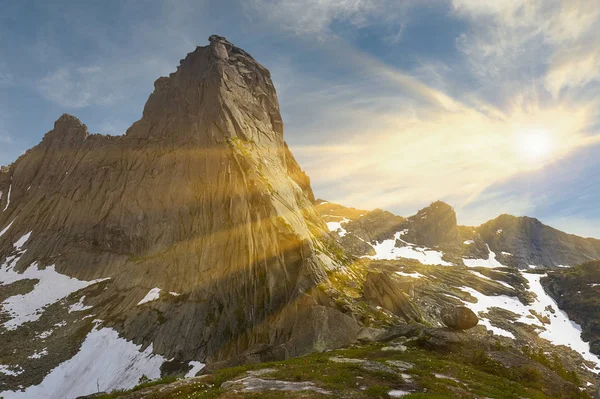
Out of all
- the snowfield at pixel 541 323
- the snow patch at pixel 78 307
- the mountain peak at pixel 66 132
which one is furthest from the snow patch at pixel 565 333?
the mountain peak at pixel 66 132

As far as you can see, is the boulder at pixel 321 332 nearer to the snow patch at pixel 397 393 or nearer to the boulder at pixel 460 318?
the boulder at pixel 460 318

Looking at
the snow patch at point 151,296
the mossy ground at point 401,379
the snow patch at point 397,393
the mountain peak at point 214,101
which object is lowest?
the mossy ground at point 401,379

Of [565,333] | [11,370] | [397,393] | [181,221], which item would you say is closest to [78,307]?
[11,370]

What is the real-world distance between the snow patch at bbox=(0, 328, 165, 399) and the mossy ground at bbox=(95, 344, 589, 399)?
56319 millimetres

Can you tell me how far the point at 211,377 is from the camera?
2758 centimetres

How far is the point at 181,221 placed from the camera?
113750 mm

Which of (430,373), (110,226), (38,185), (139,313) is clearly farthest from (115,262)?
(430,373)

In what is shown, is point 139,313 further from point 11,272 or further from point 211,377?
point 211,377

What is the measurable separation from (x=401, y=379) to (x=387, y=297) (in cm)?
5031

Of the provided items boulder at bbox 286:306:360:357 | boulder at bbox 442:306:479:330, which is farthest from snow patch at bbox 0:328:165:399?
boulder at bbox 442:306:479:330

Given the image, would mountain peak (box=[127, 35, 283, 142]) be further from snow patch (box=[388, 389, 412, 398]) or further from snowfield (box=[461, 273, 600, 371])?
snowfield (box=[461, 273, 600, 371])

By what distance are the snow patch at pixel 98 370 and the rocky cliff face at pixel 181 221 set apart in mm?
2570

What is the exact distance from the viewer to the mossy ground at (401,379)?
2266 centimetres

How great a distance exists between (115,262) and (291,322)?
77551mm
